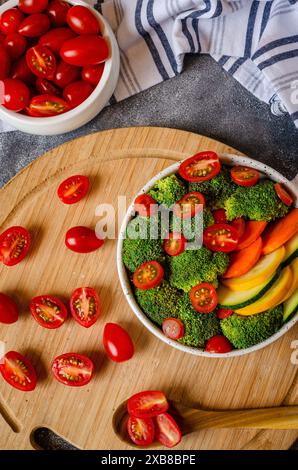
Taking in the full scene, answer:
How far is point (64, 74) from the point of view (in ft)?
5.99

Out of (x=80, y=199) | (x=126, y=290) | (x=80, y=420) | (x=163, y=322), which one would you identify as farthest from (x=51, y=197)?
(x=80, y=420)

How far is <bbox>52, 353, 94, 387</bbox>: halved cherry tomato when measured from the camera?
67.0 inches

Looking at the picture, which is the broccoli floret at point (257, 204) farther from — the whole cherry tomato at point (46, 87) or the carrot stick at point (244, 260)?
the whole cherry tomato at point (46, 87)

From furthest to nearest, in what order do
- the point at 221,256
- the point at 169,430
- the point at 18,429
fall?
the point at 18,429, the point at 169,430, the point at 221,256

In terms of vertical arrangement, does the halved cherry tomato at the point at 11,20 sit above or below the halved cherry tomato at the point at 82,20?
above

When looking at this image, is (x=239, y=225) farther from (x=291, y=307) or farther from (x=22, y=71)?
(x=22, y=71)

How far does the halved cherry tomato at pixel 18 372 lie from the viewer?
5.63ft

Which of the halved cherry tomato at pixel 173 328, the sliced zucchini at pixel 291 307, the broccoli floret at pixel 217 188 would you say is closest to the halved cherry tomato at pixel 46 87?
the broccoli floret at pixel 217 188

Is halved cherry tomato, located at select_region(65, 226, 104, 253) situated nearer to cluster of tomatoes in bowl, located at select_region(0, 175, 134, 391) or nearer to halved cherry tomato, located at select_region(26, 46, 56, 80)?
cluster of tomatoes in bowl, located at select_region(0, 175, 134, 391)

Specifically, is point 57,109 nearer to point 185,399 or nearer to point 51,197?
point 51,197

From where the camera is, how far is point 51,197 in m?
1.81

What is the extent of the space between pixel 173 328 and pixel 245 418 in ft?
1.16

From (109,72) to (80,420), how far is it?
42.1 inches

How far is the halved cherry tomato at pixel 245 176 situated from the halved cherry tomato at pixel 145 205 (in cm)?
23
